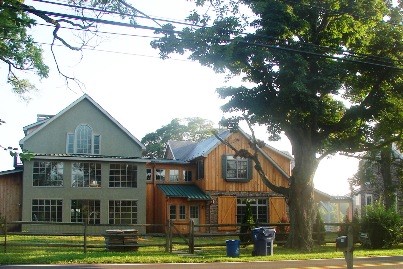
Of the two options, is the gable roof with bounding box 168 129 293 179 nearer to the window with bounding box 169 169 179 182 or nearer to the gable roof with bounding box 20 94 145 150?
the window with bounding box 169 169 179 182

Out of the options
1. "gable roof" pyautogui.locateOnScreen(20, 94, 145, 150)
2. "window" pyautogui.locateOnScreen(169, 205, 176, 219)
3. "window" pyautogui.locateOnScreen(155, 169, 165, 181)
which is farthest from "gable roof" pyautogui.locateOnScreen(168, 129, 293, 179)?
"gable roof" pyautogui.locateOnScreen(20, 94, 145, 150)

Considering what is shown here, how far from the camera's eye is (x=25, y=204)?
120 feet

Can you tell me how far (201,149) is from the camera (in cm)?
4269

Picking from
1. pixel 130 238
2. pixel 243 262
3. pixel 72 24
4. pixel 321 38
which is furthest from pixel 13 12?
pixel 321 38

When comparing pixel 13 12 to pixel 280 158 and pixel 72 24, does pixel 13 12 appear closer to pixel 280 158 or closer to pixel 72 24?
pixel 72 24

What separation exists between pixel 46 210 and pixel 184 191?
972 centimetres

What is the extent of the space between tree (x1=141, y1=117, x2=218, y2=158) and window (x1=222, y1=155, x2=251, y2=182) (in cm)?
3229

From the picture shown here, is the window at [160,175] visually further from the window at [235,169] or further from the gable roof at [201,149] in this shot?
the window at [235,169]

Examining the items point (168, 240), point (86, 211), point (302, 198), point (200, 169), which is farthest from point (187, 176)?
point (168, 240)

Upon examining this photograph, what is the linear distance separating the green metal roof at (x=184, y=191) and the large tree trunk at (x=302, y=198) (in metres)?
13.6

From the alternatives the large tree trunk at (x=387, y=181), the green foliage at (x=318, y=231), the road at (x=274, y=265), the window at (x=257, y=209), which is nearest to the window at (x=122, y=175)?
the window at (x=257, y=209)

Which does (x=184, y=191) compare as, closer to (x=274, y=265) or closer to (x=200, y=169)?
(x=200, y=169)

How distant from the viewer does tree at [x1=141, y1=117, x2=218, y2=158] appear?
73.6 metres

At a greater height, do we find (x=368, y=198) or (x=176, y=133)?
(x=176, y=133)
